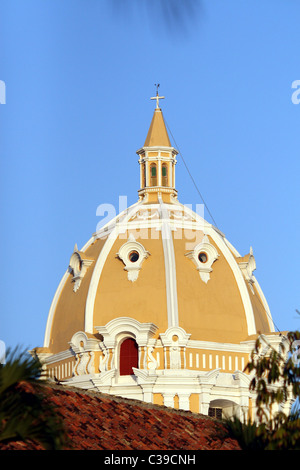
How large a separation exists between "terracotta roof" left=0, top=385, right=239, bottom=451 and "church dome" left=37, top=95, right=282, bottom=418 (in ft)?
82.0

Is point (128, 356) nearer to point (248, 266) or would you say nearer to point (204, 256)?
point (204, 256)

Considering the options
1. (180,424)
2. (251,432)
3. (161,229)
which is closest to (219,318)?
(161,229)

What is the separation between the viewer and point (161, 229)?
5969cm

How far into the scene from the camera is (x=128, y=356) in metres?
56.8

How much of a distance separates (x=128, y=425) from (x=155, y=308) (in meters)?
29.3

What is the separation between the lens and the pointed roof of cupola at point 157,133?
63688 millimetres

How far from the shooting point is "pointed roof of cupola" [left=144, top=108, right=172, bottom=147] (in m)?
63.7

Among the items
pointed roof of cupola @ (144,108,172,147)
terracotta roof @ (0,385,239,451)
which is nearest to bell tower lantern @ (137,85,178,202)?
pointed roof of cupola @ (144,108,172,147)

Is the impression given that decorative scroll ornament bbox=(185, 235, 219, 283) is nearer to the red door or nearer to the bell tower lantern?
the red door

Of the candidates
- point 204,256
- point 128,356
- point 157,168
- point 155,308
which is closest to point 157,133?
point 157,168

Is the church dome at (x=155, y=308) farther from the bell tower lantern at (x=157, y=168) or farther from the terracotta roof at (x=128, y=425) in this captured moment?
the terracotta roof at (x=128, y=425)

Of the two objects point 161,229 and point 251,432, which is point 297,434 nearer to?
point 251,432

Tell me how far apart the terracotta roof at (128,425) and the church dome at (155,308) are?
984 inches
